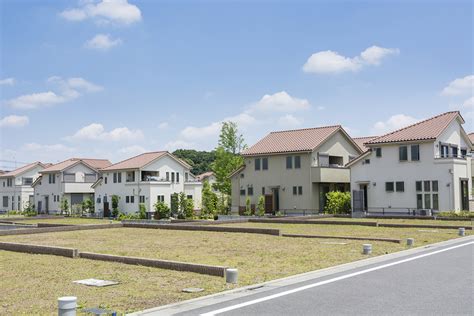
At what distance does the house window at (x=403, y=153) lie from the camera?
1566 inches

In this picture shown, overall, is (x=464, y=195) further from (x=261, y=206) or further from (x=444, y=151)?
(x=261, y=206)

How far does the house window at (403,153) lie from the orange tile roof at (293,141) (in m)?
7.47

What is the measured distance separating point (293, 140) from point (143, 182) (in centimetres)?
1550

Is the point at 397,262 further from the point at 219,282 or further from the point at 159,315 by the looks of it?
the point at 159,315

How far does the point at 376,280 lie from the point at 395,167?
99.6 ft

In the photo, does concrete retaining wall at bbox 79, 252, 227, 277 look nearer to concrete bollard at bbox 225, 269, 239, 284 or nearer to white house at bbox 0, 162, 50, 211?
concrete bollard at bbox 225, 269, 239, 284

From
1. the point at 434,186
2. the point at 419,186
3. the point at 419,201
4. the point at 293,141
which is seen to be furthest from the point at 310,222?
the point at 293,141

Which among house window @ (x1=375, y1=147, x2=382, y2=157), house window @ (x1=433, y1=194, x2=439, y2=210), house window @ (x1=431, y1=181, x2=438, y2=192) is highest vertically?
house window @ (x1=375, y1=147, x2=382, y2=157)

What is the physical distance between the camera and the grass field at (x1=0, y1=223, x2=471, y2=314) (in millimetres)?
10141

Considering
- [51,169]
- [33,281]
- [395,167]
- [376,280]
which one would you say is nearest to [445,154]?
[395,167]

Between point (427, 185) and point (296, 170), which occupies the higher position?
point (296, 170)

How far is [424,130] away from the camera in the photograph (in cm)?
3984

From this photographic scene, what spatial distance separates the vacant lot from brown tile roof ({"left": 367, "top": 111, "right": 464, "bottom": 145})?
30111 mm

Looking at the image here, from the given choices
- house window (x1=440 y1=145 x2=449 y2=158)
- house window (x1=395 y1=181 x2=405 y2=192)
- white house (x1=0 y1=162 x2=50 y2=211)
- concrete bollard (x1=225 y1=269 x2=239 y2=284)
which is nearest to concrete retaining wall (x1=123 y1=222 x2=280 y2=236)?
concrete bollard (x1=225 y1=269 x2=239 y2=284)
